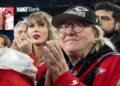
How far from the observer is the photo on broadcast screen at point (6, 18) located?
12184 mm

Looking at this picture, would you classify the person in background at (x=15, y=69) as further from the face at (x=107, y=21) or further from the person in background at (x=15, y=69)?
the face at (x=107, y=21)

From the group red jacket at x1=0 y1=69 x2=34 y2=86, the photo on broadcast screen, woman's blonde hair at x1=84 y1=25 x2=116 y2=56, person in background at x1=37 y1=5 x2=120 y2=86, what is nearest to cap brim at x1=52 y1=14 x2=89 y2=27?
person in background at x1=37 y1=5 x2=120 y2=86

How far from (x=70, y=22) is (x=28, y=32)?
4.45ft

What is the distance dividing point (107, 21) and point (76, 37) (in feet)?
5.36

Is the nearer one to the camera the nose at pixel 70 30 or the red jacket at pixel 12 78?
the red jacket at pixel 12 78

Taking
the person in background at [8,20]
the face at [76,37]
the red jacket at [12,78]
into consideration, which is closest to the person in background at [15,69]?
the red jacket at [12,78]

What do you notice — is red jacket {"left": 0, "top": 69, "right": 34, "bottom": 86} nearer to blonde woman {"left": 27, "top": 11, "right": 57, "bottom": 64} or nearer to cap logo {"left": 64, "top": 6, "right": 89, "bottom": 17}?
cap logo {"left": 64, "top": 6, "right": 89, "bottom": 17}

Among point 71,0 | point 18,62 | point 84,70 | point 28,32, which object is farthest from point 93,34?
point 71,0

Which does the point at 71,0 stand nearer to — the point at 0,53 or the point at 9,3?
the point at 9,3

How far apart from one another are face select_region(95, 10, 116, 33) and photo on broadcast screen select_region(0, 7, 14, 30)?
8.83 metres

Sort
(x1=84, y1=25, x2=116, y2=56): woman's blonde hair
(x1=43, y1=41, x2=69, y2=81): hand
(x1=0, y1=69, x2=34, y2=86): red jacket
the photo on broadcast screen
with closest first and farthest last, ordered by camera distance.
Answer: (x1=0, y1=69, x2=34, y2=86): red jacket
(x1=43, y1=41, x2=69, y2=81): hand
(x1=84, y1=25, x2=116, y2=56): woman's blonde hair
the photo on broadcast screen

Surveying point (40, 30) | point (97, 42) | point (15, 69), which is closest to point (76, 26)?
point (97, 42)

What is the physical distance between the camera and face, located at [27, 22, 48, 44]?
3045mm

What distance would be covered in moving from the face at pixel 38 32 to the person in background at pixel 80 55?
1040 mm
